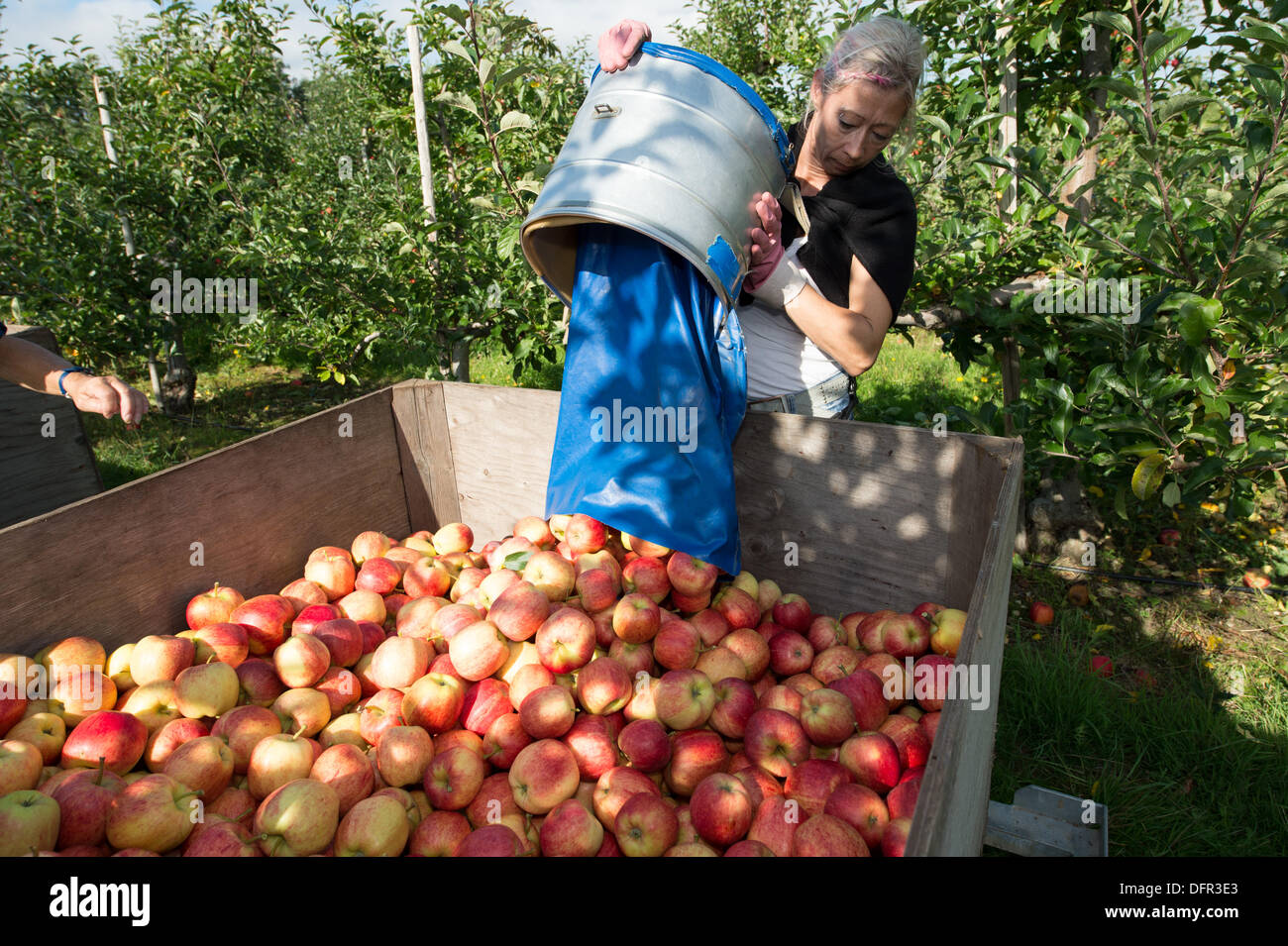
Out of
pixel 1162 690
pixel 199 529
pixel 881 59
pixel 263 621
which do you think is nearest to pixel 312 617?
pixel 263 621

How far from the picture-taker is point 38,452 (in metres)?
2.80

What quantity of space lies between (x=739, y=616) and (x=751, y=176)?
102 cm

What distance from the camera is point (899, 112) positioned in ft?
5.82

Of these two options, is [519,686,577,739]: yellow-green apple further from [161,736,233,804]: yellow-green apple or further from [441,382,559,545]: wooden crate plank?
[441,382,559,545]: wooden crate plank

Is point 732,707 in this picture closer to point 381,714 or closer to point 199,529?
point 381,714

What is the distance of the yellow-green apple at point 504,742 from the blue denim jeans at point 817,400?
975mm

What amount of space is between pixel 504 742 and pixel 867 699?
763 mm

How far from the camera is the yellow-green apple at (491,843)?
1.35m

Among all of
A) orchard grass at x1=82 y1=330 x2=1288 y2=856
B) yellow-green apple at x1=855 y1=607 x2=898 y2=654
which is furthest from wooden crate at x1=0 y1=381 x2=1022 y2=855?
orchard grass at x1=82 y1=330 x2=1288 y2=856

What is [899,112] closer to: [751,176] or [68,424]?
[751,176]

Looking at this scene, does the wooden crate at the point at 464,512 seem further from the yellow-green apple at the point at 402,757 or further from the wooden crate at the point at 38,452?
the wooden crate at the point at 38,452

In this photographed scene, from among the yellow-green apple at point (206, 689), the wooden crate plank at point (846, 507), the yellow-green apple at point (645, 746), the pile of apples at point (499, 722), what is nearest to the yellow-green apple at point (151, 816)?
the pile of apples at point (499, 722)

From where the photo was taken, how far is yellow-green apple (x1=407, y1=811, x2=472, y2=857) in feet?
4.69
